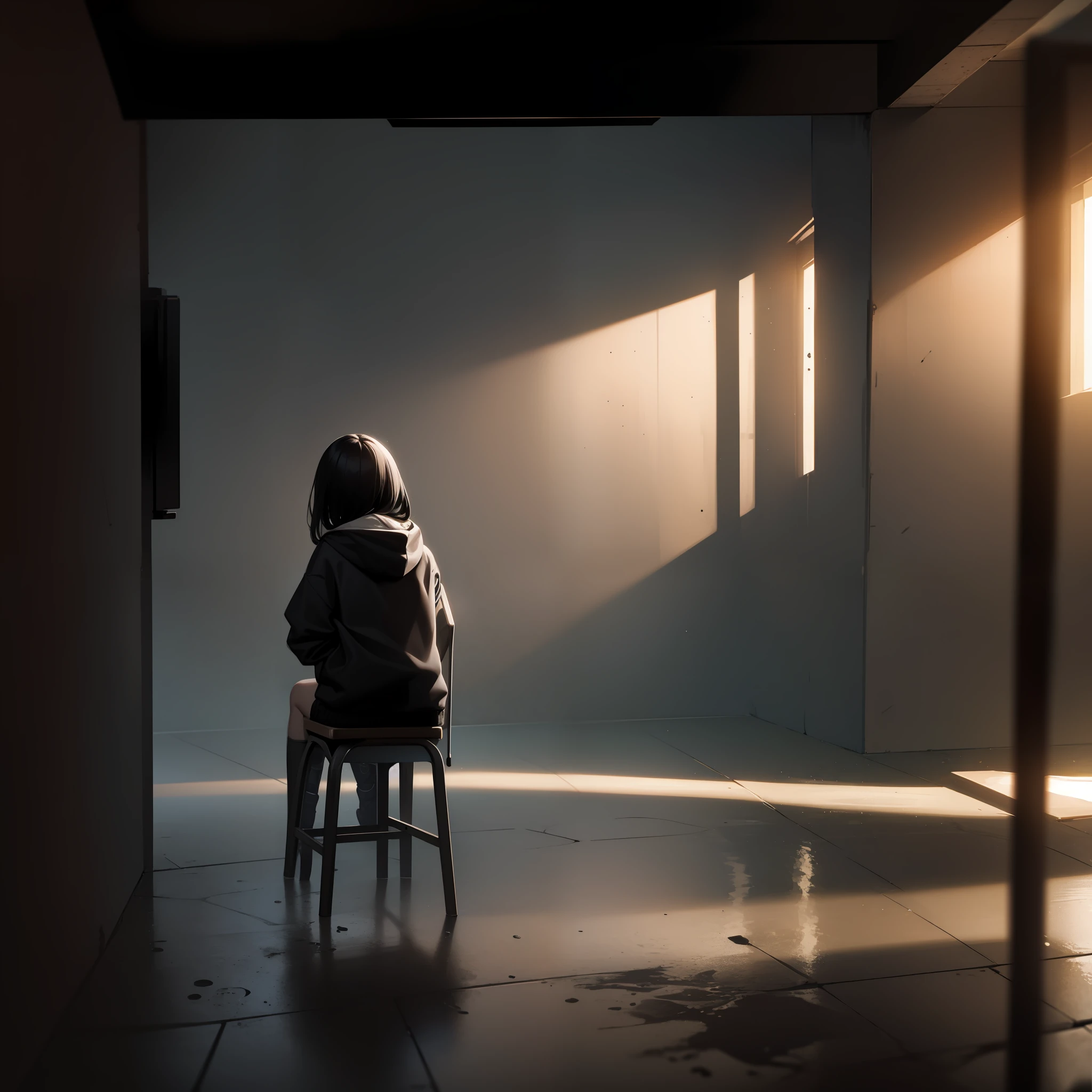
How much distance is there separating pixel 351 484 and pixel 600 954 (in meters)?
1.23

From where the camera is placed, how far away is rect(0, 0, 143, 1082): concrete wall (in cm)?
161

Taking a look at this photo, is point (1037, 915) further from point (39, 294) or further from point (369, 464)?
point (369, 464)

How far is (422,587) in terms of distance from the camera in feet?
8.43

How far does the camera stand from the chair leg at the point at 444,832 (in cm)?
243

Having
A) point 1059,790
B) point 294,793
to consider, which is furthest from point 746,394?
point 294,793

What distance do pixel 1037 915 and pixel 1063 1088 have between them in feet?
3.40

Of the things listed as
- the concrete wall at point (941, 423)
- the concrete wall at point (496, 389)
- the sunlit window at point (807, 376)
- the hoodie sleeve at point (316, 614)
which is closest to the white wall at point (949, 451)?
the concrete wall at point (941, 423)

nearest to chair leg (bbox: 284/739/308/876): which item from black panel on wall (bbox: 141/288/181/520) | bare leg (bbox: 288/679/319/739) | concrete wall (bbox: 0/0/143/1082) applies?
bare leg (bbox: 288/679/319/739)

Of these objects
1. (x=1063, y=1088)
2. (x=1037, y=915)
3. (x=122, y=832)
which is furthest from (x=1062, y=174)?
(x=122, y=832)

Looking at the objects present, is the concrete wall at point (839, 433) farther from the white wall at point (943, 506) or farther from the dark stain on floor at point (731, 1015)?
the dark stain on floor at point (731, 1015)

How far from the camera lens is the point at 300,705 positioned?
8.88 feet

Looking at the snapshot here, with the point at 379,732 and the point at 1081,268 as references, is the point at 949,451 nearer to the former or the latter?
the point at 1081,268

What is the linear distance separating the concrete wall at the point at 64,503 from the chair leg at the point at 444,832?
720 millimetres

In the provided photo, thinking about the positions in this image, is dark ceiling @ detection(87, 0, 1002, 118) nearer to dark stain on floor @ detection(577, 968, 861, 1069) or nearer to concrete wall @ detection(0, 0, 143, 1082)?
concrete wall @ detection(0, 0, 143, 1082)
